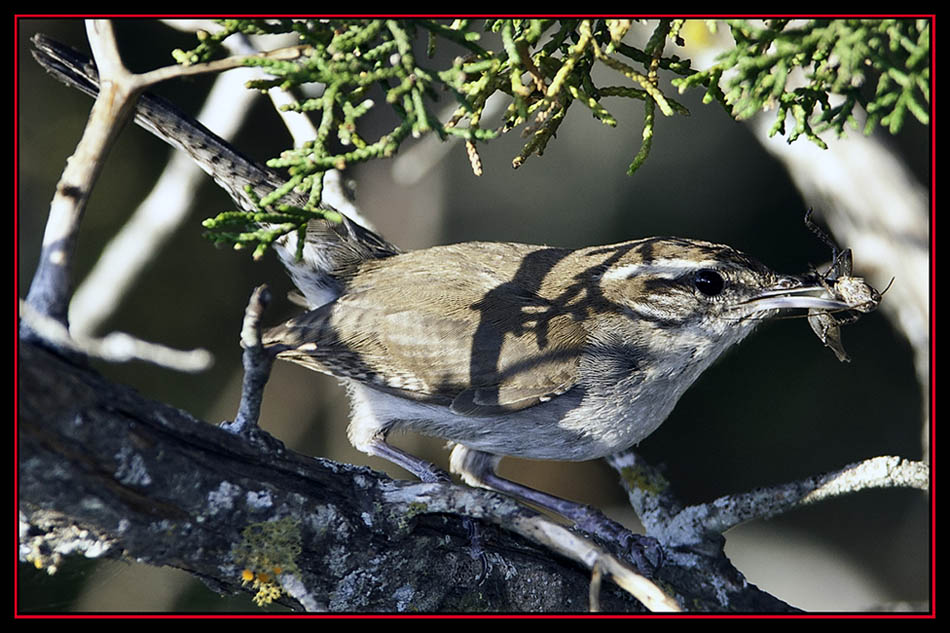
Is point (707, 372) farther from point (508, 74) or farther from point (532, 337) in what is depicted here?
point (508, 74)

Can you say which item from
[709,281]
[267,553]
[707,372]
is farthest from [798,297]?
[707,372]

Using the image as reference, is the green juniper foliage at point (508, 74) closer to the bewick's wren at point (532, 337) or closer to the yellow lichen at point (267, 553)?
the yellow lichen at point (267, 553)

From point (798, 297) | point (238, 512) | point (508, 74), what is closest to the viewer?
point (238, 512)

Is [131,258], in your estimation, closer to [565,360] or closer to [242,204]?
[242,204]

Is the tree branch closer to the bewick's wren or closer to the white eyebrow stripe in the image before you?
the bewick's wren

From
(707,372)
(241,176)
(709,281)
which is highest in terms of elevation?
(241,176)

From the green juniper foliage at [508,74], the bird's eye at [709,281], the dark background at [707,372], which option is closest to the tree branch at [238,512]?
the green juniper foliage at [508,74]

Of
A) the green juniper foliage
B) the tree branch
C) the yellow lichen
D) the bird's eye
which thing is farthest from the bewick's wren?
the yellow lichen
